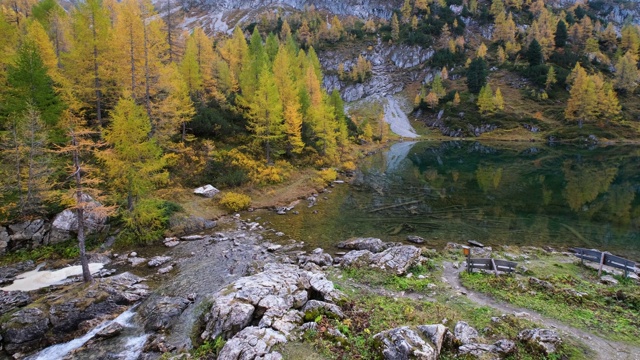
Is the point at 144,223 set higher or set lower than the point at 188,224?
higher

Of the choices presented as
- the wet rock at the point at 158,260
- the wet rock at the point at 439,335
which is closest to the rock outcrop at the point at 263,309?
the wet rock at the point at 439,335

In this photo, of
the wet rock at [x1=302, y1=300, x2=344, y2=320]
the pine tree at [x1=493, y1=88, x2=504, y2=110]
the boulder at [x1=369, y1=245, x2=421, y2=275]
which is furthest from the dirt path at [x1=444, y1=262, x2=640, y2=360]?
the pine tree at [x1=493, y1=88, x2=504, y2=110]

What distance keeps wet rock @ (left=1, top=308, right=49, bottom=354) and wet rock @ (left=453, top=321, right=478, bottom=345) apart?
16770 mm

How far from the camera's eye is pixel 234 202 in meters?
31.7

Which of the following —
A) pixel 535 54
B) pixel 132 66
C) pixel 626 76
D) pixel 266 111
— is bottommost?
pixel 266 111

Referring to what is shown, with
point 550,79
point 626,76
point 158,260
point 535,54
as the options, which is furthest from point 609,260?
point 535,54

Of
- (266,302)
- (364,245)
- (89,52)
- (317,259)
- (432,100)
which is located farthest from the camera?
(432,100)

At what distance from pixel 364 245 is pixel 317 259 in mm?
4000

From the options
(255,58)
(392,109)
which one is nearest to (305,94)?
(255,58)

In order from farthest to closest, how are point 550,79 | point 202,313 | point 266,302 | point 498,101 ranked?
point 550,79 → point 498,101 → point 202,313 → point 266,302

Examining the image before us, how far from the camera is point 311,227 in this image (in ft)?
90.6

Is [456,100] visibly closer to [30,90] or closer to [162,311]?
[30,90]

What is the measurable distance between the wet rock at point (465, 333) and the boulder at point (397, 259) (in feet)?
19.8

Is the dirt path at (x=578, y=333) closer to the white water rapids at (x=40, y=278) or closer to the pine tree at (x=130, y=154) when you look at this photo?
the white water rapids at (x=40, y=278)
